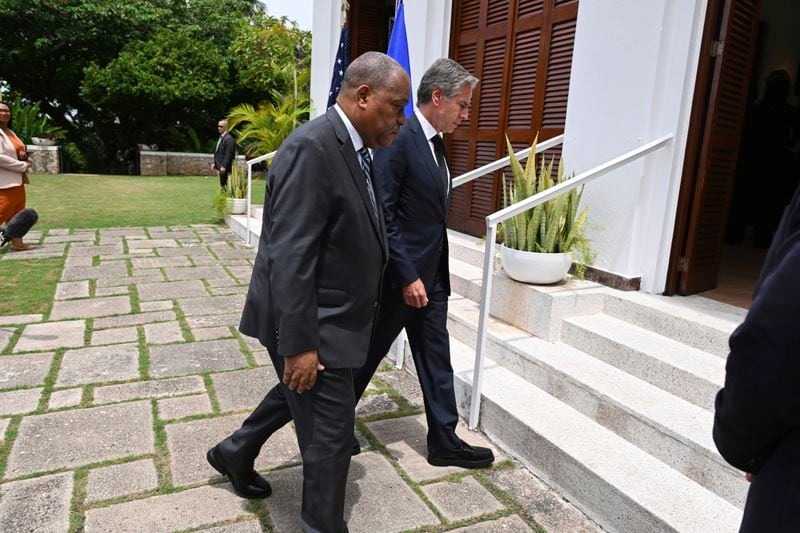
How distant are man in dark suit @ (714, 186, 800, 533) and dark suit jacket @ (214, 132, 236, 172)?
10.2m

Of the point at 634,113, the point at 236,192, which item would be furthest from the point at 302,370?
the point at 236,192

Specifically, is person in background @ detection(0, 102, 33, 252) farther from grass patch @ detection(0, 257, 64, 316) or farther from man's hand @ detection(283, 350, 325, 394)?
man's hand @ detection(283, 350, 325, 394)

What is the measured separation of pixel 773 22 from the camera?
6609 millimetres

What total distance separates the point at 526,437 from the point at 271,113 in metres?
11.4

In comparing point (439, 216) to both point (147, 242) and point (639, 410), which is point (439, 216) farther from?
point (147, 242)

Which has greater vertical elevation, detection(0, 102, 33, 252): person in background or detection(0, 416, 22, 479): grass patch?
detection(0, 102, 33, 252): person in background

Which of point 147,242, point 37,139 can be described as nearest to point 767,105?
point 147,242

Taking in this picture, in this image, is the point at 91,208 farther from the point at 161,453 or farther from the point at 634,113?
the point at 634,113

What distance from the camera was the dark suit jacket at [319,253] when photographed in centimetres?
168

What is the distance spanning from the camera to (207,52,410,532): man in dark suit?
66.3 inches

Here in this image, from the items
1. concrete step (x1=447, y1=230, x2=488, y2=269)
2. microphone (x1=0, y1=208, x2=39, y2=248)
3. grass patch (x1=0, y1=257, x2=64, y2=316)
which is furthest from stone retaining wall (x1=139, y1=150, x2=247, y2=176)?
concrete step (x1=447, y1=230, x2=488, y2=269)

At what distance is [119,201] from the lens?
455 inches

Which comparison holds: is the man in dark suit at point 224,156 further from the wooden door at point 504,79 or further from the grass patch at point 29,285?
the wooden door at point 504,79

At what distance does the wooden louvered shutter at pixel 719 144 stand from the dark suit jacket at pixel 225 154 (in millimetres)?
8461
